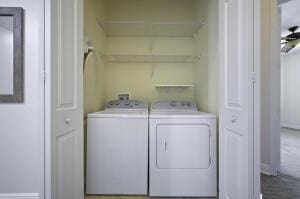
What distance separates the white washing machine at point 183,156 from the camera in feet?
7.37

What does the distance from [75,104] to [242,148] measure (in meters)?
1.27

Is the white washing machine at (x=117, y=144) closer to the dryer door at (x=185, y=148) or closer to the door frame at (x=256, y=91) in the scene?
the dryer door at (x=185, y=148)

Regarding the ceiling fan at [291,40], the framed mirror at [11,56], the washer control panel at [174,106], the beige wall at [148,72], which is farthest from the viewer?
the ceiling fan at [291,40]

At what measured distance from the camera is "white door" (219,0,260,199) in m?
1.45

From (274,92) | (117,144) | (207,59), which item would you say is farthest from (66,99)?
(274,92)

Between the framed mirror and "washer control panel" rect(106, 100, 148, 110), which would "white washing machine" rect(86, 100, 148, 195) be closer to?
"washer control panel" rect(106, 100, 148, 110)

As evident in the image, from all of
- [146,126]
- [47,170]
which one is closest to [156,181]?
[146,126]

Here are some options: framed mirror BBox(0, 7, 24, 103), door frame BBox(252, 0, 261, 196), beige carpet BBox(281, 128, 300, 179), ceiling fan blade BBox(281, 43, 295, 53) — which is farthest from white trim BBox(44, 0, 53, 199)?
ceiling fan blade BBox(281, 43, 295, 53)

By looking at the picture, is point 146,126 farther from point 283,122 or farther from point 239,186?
point 283,122

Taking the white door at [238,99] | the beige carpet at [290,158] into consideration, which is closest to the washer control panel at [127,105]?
the white door at [238,99]

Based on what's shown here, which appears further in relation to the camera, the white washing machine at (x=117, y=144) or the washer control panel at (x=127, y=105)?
the washer control panel at (x=127, y=105)

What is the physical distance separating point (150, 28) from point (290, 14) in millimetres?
2664

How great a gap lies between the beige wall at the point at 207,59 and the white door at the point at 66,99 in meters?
1.38

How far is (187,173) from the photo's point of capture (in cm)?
225
